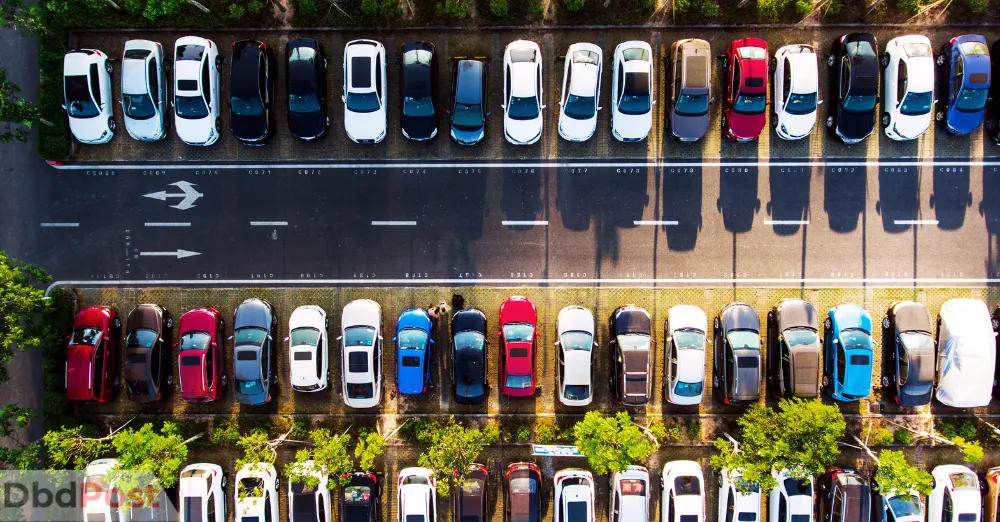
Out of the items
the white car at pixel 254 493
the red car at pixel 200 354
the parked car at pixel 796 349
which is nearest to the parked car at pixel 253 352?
the red car at pixel 200 354

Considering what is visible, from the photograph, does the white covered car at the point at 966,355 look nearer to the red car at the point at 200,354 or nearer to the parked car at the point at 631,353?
the parked car at the point at 631,353

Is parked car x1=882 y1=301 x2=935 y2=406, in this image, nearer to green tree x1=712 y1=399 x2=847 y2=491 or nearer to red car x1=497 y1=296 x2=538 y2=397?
green tree x1=712 y1=399 x2=847 y2=491

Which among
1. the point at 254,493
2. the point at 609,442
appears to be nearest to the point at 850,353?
the point at 609,442

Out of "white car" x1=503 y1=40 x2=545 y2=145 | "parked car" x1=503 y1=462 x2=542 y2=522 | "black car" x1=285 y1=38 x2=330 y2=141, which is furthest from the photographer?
"parked car" x1=503 y1=462 x2=542 y2=522

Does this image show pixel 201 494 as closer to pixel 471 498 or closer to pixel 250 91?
pixel 471 498

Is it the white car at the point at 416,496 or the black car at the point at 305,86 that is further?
the white car at the point at 416,496

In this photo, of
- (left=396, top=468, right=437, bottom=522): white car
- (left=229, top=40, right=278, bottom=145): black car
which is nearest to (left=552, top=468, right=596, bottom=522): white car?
(left=396, top=468, right=437, bottom=522): white car
